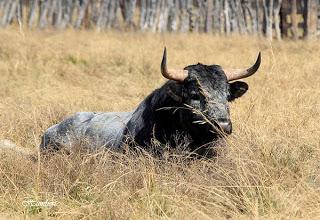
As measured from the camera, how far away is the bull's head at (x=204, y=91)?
526 centimetres

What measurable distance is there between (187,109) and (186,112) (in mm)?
50

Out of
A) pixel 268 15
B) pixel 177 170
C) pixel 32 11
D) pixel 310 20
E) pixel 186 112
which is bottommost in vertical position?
pixel 310 20

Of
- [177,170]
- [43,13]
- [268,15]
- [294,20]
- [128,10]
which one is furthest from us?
[268,15]

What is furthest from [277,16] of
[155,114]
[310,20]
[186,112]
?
[186,112]

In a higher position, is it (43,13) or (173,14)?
(43,13)

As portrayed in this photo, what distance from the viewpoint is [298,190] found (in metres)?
4.36

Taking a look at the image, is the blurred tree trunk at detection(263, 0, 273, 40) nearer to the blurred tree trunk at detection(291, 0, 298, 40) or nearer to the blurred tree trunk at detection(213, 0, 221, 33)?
the blurred tree trunk at detection(291, 0, 298, 40)

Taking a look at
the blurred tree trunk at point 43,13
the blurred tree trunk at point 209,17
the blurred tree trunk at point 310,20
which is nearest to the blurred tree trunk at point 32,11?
the blurred tree trunk at point 43,13

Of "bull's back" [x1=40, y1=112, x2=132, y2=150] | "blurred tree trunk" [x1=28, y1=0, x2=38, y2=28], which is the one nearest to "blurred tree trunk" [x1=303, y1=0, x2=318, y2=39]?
"blurred tree trunk" [x1=28, y1=0, x2=38, y2=28]

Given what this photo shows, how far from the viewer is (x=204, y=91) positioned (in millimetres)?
5371

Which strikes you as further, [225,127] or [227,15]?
[227,15]

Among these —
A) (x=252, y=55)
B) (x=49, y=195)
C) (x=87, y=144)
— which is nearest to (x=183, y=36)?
(x=252, y=55)

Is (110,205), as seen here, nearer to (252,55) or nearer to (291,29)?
(252,55)

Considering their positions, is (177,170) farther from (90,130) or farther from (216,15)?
(216,15)
